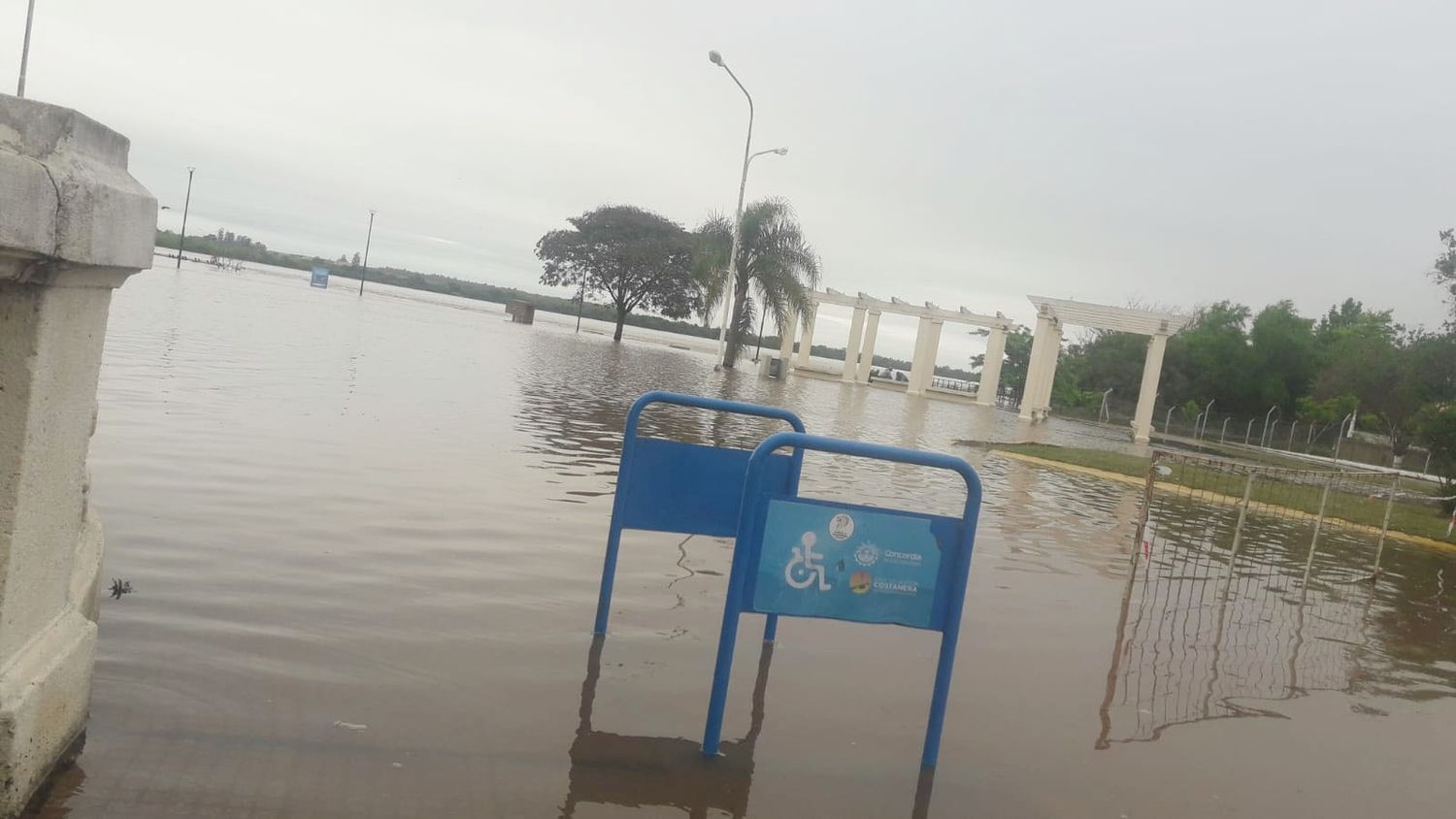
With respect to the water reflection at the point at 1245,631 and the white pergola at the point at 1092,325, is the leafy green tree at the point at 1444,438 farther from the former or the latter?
the white pergola at the point at 1092,325

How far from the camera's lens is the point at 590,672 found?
493 cm

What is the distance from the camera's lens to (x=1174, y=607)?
27.2 ft

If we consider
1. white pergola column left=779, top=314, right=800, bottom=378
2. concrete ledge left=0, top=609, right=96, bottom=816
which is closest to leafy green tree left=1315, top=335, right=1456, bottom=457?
white pergola column left=779, top=314, right=800, bottom=378

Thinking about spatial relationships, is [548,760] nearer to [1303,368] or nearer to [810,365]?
[810,365]

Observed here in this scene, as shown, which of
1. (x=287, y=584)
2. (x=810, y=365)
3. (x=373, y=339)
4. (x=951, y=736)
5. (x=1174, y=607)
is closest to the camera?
(x=951, y=736)

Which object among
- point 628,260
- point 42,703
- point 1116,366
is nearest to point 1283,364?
point 1116,366

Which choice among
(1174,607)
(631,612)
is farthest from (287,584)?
(1174,607)

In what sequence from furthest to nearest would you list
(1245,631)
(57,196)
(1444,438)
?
(1444,438), (1245,631), (57,196)

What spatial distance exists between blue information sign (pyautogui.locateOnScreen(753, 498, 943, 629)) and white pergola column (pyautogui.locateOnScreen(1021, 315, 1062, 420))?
3965 cm

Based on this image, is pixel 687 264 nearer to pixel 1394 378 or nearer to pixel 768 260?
pixel 768 260

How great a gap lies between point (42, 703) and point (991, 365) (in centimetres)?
4675

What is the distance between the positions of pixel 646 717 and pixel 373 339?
22826 millimetres

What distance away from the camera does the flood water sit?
12.4ft

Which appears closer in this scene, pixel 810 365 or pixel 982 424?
pixel 982 424
